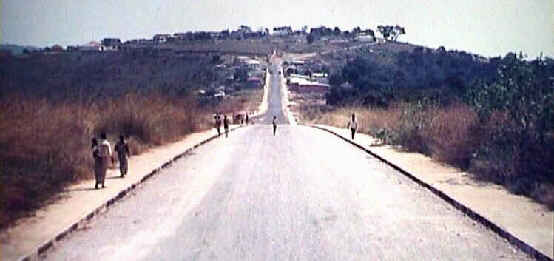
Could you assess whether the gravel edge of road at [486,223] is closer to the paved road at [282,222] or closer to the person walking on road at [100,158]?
the paved road at [282,222]

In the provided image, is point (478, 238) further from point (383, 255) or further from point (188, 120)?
point (188, 120)

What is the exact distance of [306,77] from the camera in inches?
5906

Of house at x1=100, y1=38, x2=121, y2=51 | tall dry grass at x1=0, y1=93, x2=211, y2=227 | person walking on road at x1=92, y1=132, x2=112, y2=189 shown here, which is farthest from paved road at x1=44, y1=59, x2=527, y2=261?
house at x1=100, y1=38, x2=121, y2=51

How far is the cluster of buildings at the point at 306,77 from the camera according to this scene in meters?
129

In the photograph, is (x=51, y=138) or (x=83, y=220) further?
(x=51, y=138)

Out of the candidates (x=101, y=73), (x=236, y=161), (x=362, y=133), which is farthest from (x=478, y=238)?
(x=101, y=73)

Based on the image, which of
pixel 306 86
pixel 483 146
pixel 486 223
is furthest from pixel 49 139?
pixel 306 86

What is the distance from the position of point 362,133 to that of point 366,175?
31.0m

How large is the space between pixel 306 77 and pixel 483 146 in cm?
12619

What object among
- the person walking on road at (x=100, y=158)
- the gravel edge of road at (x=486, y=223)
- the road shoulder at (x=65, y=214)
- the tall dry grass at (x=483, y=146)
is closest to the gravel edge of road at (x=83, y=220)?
the road shoulder at (x=65, y=214)

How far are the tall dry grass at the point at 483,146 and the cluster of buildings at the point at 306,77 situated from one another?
286 ft

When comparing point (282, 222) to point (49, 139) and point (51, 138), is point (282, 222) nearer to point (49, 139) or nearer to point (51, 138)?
Result: point (49, 139)

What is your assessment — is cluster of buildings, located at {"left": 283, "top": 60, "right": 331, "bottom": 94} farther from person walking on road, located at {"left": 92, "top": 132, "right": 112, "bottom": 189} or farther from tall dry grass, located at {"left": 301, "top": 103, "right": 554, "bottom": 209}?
person walking on road, located at {"left": 92, "top": 132, "right": 112, "bottom": 189}

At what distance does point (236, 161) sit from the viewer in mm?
31812
